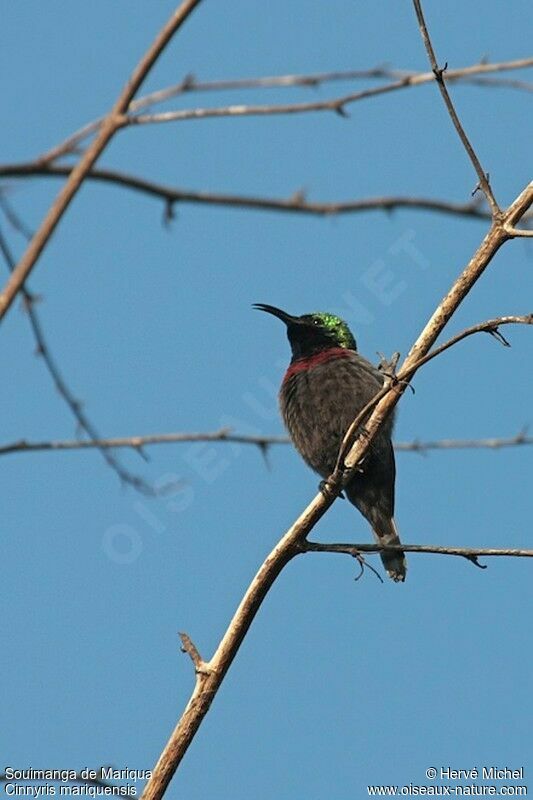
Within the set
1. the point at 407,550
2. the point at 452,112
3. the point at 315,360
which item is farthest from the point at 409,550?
the point at 315,360

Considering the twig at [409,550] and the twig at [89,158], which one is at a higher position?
the twig at [89,158]

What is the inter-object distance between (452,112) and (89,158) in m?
1.30

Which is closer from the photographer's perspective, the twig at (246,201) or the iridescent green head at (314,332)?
the twig at (246,201)

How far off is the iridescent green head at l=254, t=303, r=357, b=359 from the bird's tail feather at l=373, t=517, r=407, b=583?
129 centimetres

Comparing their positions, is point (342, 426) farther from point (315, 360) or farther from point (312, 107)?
point (312, 107)

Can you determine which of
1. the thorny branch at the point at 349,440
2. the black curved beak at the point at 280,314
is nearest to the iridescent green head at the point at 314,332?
the black curved beak at the point at 280,314

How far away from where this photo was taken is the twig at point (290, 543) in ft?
10.4

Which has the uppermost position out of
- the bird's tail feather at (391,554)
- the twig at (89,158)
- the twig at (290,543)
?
the twig at (89,158)

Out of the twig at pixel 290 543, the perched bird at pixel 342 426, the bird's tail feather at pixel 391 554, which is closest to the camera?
the twig at pixel 290 543

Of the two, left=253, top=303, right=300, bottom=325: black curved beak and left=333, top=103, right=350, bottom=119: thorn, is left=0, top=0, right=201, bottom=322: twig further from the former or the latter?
left=253, top=303, right=300, bottom=325: black curved beak

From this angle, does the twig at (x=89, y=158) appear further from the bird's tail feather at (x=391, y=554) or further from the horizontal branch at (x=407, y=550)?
the bird's tail feather at (x=391, y=554)

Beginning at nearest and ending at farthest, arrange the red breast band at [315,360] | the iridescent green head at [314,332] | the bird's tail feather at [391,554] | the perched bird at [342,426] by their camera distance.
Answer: the bird's tail feather at [391,554], the perched bird at [342,426], the red breast band at [315,360], the iridescent green head at [314,332]

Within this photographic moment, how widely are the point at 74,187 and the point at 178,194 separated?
104 cm

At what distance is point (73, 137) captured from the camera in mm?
3174
